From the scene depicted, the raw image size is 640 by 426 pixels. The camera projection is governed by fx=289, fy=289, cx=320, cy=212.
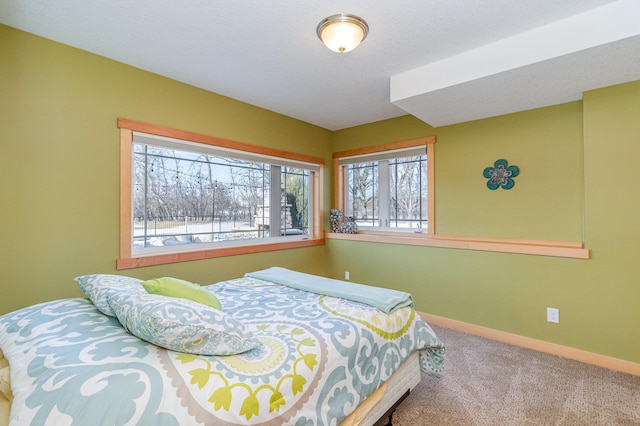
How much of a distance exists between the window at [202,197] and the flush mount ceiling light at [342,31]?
1696mm

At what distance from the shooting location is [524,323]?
278 centimetres

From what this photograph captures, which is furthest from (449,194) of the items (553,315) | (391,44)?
(391,44)

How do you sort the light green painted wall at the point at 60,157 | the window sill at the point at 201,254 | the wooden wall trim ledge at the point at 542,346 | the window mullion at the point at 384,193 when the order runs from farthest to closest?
the window mullion at the point at 384,193 < the window sill at the point at 201,254 < the wooden wall trim ledge at the point at 542,346 < the light green painted wall at the point at 60,157

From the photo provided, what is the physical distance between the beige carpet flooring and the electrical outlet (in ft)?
1.02

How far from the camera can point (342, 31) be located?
1912 millimetres

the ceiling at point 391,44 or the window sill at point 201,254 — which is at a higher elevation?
the ceiling at point 391,44

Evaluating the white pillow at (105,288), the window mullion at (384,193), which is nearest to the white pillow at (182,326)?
the white pillow at (105,288)

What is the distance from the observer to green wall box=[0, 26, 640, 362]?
210 centimetres

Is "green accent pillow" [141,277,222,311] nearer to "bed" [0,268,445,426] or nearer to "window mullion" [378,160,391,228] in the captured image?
"bed" [0,268,445,426]

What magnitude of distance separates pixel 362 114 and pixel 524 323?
2922mm

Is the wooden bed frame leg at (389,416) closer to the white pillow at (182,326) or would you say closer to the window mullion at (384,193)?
the white pillow at (182,326)

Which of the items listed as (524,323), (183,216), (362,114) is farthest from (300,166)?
(524,323)

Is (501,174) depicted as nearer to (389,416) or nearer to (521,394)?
→ (521,394)

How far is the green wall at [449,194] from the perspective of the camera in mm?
2100
